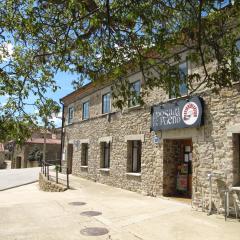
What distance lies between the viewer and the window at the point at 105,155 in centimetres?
1777

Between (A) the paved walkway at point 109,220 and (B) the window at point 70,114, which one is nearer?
(A) the paved walkway at point 109,220

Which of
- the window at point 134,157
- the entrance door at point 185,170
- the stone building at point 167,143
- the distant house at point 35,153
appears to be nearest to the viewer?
the stone building at point 167,143

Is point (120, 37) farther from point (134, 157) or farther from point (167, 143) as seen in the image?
point (134, 157)

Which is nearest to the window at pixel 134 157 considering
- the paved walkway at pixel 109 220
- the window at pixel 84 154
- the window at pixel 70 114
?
the paved walkway at pixel 109 220

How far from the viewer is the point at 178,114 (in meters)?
12.0

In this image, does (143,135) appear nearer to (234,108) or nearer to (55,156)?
(234,108)

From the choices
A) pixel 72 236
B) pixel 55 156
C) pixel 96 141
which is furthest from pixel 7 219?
pixel 55 156

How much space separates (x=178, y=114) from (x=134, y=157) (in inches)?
157

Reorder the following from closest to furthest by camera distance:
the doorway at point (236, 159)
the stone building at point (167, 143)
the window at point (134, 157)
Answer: the doorway at point (236, 159) → the stone building at point (167, 143) → the window at point (134, 157)

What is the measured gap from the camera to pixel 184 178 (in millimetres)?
12805

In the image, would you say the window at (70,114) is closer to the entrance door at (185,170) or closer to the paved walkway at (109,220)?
the paved walkway at (109,220)

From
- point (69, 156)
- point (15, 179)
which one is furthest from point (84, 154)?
point (15, 179)

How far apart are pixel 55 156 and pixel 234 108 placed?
3895 centimetres

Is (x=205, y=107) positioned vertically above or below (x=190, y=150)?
above
